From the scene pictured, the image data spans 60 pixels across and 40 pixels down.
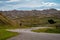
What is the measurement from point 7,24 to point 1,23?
2.87 meters

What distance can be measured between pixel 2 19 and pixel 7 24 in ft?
12.0

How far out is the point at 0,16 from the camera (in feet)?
295

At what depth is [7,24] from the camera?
87.4 metres

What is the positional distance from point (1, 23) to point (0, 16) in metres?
5.04

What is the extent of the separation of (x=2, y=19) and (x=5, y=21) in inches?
63.0

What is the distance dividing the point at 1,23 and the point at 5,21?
3.55 metres

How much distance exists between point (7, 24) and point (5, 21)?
2.38m

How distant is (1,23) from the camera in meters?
85.9

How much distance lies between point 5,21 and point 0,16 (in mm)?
3289
